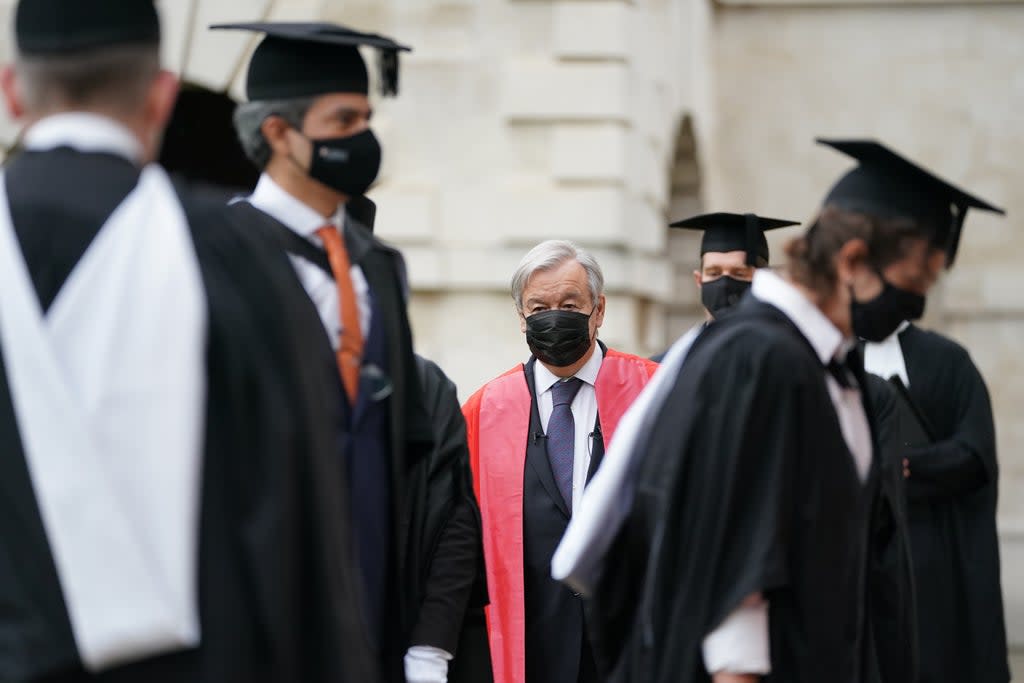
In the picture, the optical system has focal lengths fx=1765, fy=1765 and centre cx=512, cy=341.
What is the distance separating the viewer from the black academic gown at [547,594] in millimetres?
4992

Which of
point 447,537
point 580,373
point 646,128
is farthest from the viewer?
point 646,128

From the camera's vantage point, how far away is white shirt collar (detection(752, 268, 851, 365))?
349cm

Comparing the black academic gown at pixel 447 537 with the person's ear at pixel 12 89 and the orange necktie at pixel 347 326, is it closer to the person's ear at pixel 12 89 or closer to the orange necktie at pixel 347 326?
the orange necktie at pixel 347 326

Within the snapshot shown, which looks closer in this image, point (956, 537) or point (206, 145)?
point (956, 537)

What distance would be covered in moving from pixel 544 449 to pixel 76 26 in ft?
9.26

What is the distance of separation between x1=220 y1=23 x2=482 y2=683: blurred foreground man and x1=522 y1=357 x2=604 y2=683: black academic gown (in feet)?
5.24

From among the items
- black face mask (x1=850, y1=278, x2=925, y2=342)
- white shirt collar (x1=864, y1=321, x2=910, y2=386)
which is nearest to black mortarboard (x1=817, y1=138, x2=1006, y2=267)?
black face mask (x1=850, y1=278, x2=925, y2=342)

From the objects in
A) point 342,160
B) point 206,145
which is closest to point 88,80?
point 342,160

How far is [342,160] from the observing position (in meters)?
3.25

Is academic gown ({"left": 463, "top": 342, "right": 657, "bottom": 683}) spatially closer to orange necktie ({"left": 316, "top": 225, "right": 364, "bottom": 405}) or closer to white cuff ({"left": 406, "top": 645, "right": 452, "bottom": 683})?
white cuff ({"left": 406, "top": 645, "right": 452, "bottom": 683})

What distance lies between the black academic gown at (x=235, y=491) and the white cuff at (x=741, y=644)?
→ 955 millimetres

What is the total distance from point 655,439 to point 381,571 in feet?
2.04

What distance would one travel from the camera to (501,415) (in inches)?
209

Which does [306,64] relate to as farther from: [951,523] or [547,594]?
[951,523]
